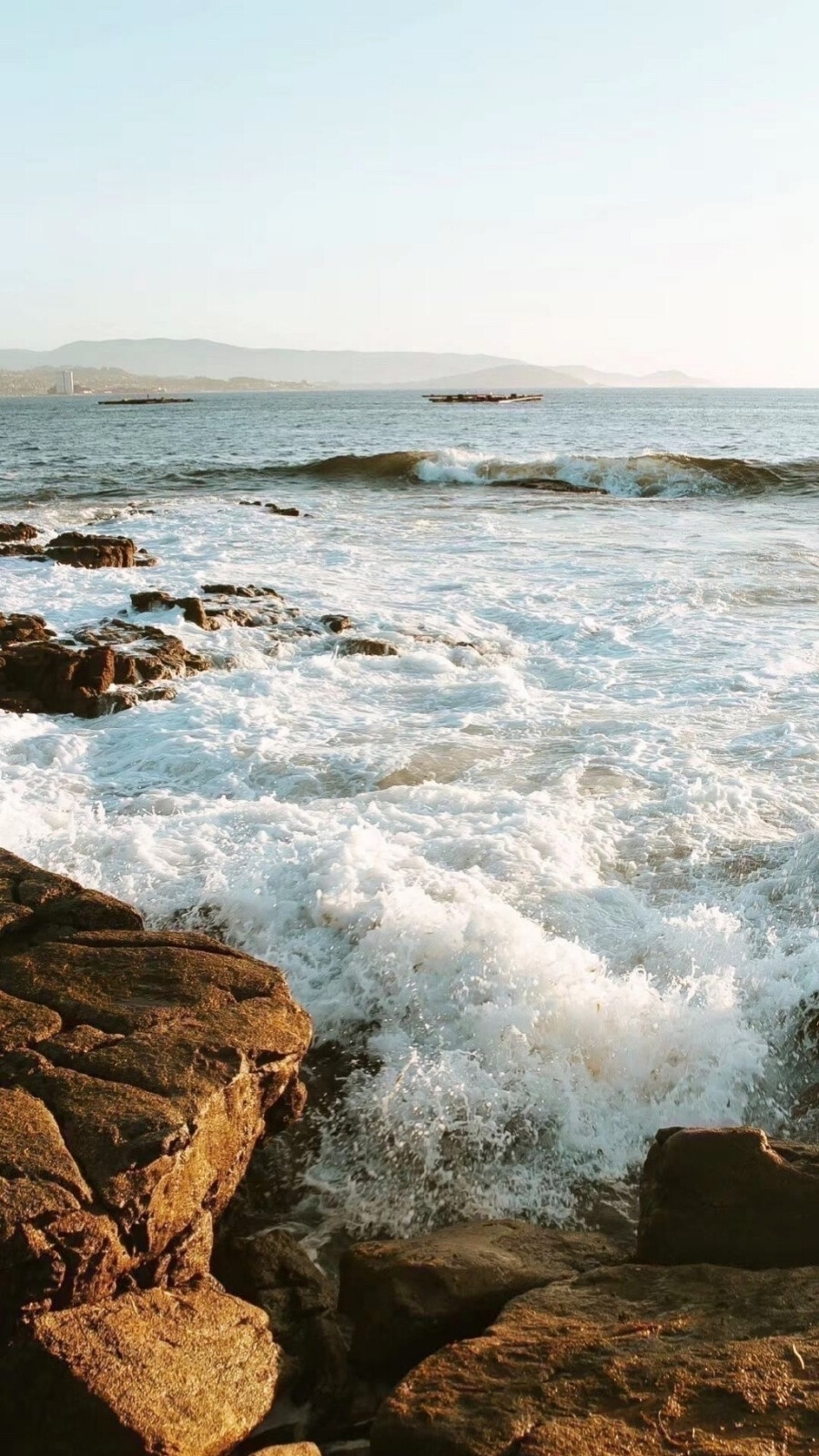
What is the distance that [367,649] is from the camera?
12211 millimetres

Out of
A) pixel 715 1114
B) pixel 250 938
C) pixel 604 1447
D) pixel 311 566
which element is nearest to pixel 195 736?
pixel 250 938

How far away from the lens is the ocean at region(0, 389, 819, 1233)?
458cm

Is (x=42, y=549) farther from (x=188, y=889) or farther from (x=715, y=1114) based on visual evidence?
(x=715, y=1114)

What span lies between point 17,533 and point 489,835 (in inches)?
588

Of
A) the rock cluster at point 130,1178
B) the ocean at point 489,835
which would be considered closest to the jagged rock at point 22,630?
the ocean at point 489,835

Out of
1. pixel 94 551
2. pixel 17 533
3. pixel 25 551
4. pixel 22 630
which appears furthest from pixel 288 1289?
pixel 17 533

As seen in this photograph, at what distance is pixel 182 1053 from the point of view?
3838 millimetres

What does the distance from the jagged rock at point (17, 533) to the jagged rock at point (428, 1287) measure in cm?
1749

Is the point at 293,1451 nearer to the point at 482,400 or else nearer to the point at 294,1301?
the point at 294,1301

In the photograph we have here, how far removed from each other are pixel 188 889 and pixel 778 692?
6.54 m

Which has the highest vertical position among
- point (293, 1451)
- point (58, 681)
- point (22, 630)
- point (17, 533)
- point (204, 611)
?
point (17, 533)

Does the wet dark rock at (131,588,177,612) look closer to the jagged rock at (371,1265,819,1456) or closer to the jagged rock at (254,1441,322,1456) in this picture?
the jagged rock at (371,1265,819,1456)

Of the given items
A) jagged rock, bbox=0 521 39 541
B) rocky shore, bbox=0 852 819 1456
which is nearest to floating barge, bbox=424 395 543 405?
jagged rock, bbox=0 521 39 541

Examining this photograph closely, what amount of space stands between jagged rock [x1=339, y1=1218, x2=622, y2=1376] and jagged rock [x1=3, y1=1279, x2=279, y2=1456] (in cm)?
35
